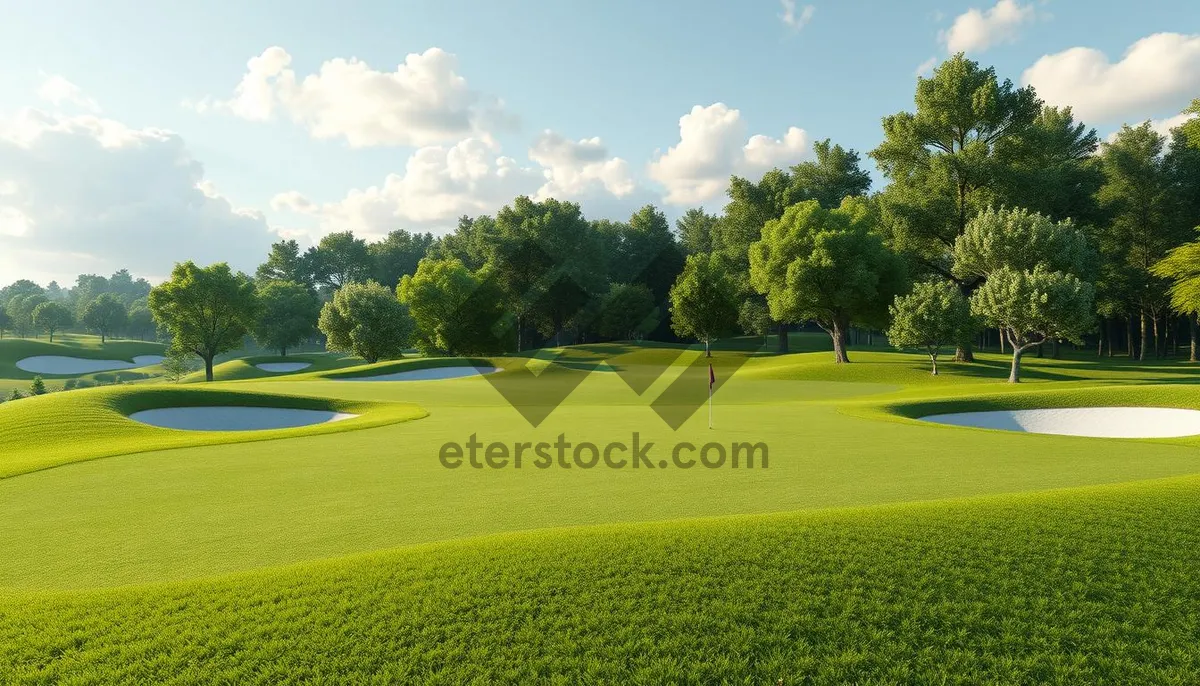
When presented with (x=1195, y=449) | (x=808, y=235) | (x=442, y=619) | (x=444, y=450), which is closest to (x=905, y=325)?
(x=808, y=235)

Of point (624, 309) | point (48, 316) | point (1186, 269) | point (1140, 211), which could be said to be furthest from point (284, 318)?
point (1140, 211)

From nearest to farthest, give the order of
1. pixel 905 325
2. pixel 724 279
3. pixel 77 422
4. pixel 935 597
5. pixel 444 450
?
pixel 935 597 < pixel 444 450 < pixel 77 422 < pixel 905 325 < pixel 724 279

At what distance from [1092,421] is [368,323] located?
2331 inches

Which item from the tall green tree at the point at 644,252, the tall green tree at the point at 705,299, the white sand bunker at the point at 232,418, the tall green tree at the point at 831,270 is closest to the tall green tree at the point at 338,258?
the tall green tree at the point at 644,252

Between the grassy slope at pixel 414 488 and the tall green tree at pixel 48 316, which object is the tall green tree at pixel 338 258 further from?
the grassy slope at pixel 414 488

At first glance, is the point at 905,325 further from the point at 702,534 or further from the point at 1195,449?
the point at 702,534

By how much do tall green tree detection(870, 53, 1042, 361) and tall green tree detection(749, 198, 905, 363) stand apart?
2750mm

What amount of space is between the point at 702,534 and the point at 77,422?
20853 mm

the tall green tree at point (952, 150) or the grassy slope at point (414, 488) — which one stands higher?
the tall green tree at point (952, 150)

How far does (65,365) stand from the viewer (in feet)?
266

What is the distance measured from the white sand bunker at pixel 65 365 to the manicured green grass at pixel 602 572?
293ft

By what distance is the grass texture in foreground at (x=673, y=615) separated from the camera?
4762 millimetres

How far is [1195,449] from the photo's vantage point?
47.5 feet

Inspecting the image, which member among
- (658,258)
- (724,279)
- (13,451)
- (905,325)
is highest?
(658,258)
